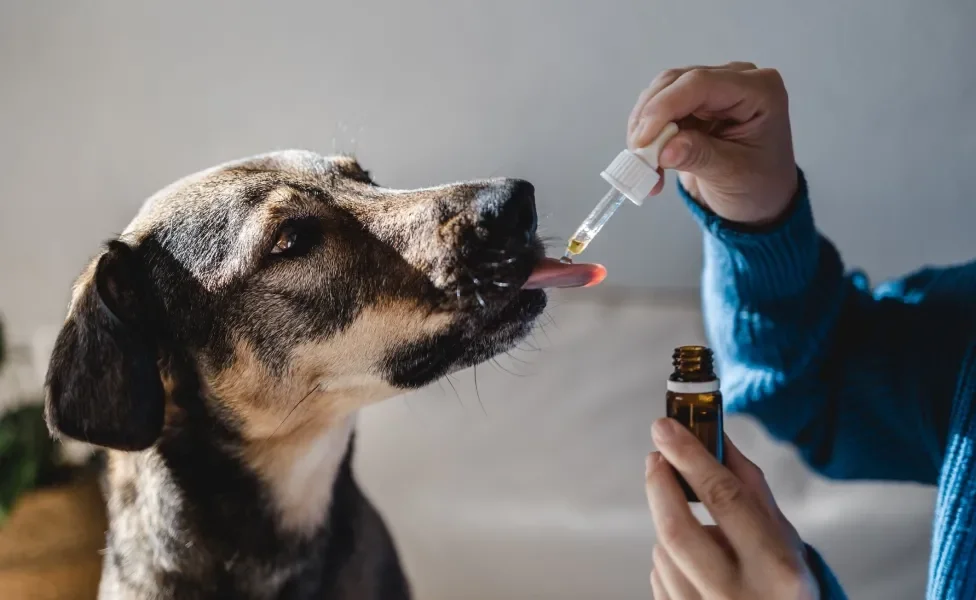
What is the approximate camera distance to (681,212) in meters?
1.61

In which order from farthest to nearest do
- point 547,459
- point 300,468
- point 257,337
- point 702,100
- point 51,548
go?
point 547,459 → point 51,548 → point 300,468 → point 257,337 → point 702,100

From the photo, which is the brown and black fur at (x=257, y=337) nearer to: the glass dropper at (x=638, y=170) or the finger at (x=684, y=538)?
the glass dropper at (x=638, y=170)

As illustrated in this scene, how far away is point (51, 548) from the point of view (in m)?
1.33

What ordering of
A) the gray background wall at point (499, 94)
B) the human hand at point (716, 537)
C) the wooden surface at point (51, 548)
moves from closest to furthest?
the human hand at point (716, 537) < the wooden surface at point (51, 548) < the gray background wall at point (499, 94)

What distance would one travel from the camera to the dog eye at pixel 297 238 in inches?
37.4

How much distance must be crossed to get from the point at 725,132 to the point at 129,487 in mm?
901

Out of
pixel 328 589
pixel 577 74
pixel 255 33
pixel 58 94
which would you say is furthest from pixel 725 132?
pixel 58 94

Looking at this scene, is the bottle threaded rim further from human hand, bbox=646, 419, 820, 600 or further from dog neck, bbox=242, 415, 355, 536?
dog neck, bbox=242, 415, 355, 536

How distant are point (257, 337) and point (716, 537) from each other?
58 centimetres

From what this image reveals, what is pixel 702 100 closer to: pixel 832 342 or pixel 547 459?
pixel 832 342

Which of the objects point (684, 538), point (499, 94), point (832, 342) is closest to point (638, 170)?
point (684, 538)

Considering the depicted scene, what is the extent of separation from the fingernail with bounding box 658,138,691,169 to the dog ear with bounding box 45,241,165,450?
0.63 meters

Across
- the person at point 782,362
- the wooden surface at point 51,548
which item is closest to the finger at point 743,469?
the person at point 782,362

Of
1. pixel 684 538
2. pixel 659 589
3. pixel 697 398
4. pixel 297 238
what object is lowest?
pixel 659 589
